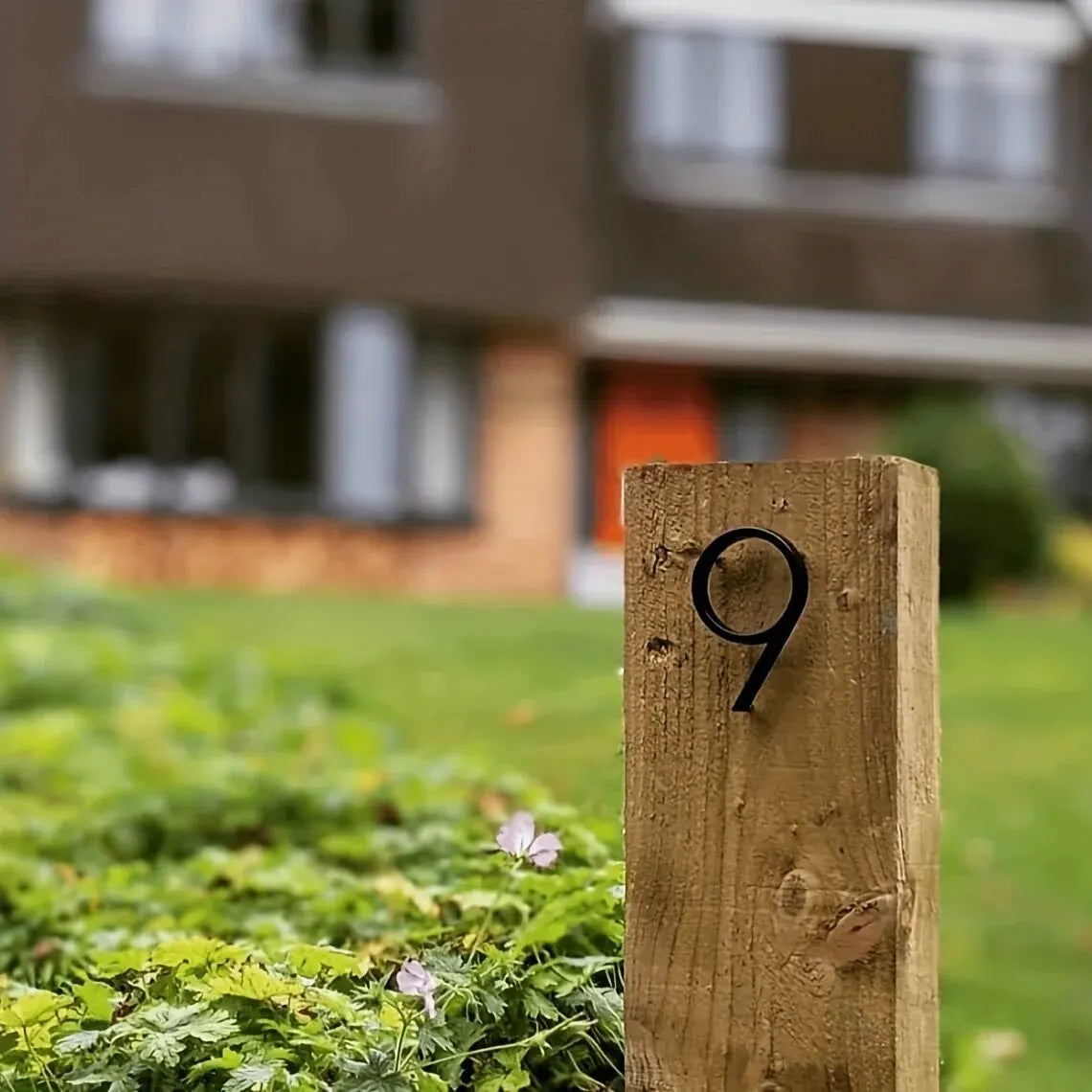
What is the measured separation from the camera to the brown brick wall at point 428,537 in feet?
42.0

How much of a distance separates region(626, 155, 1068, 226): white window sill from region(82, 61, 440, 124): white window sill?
2.55 metres

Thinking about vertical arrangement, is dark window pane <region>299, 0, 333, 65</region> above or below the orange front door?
above

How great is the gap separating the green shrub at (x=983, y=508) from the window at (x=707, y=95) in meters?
3.78

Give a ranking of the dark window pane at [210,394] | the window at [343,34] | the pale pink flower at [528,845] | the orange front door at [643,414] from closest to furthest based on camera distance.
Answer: the pale pink flower at [528,845] → the dark window pane at [210,394] → the window at [343,34] → the orange front door at [643,414]

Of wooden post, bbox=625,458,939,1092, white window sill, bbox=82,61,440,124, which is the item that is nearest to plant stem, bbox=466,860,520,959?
wooden post, bbox=625,458,939,1092

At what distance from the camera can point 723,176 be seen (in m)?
15.5

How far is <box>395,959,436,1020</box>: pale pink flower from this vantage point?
69.9 inches

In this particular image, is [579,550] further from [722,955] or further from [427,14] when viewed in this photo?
[722,955]

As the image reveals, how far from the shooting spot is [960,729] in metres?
6.86

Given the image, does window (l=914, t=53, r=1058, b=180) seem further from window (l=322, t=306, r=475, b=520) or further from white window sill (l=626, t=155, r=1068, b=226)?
window (l=322, t=306, r=475, b=520)

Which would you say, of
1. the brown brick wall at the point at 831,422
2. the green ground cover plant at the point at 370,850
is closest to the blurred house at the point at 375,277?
the brown brick wall at the point at 831,422

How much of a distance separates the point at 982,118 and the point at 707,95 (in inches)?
104

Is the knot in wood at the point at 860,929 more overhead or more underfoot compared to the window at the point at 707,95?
more underfoot

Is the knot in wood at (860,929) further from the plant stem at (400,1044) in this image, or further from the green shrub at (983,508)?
the green shrub at (983,508)
